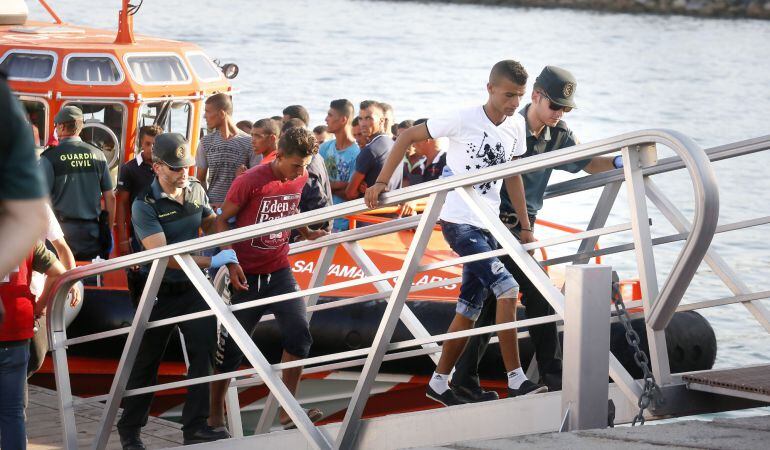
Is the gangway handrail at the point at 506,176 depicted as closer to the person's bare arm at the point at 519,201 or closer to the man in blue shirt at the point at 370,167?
the person's bare arm at the point at 519,201

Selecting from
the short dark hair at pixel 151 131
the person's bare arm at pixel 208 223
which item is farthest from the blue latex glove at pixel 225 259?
the short dark hair at pixel 151 131

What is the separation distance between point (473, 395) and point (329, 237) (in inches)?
37.5

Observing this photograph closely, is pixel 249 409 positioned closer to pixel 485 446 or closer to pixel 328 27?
pixel 485 446

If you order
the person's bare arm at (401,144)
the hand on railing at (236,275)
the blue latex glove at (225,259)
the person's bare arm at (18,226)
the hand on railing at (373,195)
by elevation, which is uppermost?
the person's bare arm at (18,226)

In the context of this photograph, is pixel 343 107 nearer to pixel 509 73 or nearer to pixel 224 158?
pixel 224 158

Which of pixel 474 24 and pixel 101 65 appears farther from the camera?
pixel 474 24

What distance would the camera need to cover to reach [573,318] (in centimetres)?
396

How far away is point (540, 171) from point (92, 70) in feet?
15.1

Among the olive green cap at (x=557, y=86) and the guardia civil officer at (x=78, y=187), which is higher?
the olive green cap at (x=557, y=86)

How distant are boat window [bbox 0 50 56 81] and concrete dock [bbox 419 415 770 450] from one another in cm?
614

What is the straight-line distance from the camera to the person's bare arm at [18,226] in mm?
2447

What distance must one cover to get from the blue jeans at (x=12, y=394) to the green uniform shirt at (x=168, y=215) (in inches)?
40.7

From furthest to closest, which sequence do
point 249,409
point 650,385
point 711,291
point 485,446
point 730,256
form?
1. point 730,256
2. point 711,291
3. point 249,409
4. point 650,385
5. point 485,446

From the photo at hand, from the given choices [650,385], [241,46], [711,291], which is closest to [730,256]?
[711,291]
